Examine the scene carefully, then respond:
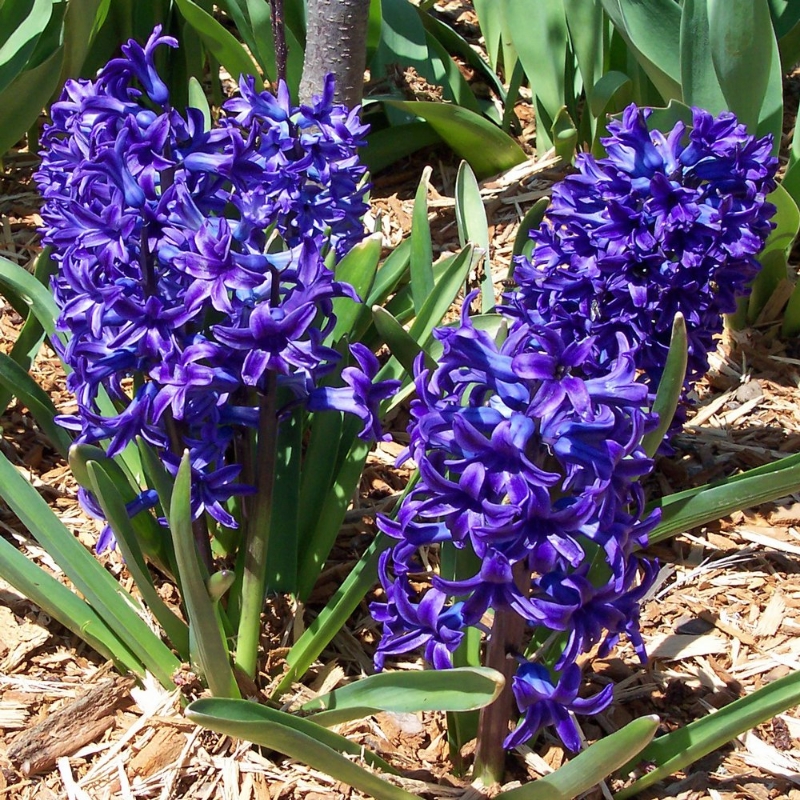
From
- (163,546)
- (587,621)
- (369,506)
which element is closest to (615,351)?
(587,621)

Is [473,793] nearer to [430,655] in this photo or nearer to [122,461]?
[430,655]

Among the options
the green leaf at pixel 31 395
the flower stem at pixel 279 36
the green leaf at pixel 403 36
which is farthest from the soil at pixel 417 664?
the green leaf at pixel 403 36

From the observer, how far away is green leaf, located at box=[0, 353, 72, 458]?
1936mm

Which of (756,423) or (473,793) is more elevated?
(473,793)

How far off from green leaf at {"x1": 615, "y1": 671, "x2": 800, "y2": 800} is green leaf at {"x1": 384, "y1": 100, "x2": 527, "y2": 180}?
2.09m

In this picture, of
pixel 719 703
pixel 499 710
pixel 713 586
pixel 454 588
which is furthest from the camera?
pixel 713 586

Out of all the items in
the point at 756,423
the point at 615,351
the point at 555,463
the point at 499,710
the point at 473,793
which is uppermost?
the point at 555,463

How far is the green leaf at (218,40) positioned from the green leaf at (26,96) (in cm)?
40

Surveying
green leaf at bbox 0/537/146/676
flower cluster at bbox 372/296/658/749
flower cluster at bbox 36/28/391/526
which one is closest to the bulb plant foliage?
flower cluster at bbox 372/296/658/749

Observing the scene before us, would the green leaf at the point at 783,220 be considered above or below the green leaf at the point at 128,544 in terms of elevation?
below

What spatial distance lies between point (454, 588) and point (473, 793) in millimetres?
533

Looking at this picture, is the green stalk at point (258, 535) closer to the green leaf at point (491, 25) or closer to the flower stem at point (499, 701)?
the flower stem at point (499, 701)

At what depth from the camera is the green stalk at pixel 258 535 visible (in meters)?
1.57

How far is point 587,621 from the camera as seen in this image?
1.39 m
